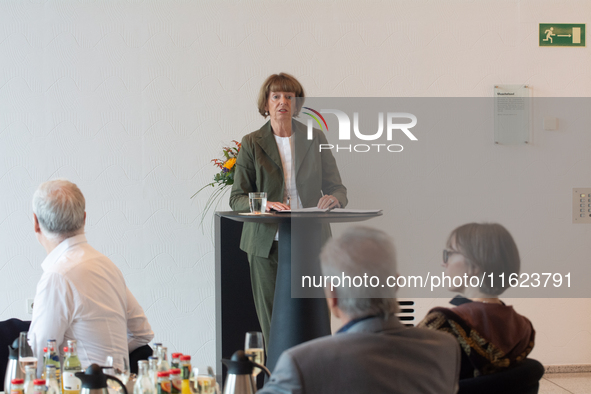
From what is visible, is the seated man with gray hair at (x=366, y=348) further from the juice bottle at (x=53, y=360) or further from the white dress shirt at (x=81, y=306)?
the white dress shirt at (x=81, y=306)

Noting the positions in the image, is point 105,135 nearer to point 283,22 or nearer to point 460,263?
point 283,22

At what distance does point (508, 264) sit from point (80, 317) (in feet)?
4.33

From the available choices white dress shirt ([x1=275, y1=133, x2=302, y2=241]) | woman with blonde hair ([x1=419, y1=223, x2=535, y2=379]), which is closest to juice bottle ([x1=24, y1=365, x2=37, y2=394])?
woman with blonde hair ([x1=419, y1=223, x2=535, y2=379])

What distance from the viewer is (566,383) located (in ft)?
11.4

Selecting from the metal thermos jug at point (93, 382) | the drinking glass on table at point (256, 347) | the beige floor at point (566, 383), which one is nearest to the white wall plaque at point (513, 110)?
the beige floor at point (566, 383)

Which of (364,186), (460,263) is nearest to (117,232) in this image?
(364,186)

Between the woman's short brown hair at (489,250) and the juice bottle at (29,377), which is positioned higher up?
the woman's short brown hair at (489,250)

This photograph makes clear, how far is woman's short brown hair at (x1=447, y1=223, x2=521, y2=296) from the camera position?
4.49 feet

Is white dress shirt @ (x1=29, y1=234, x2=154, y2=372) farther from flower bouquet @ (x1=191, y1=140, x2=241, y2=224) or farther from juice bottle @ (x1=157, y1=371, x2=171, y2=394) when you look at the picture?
flower bouquet @ (x1=191, y1=140, x2=241, y2=224)

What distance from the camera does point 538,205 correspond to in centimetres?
174

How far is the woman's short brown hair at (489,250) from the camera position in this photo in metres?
1.37

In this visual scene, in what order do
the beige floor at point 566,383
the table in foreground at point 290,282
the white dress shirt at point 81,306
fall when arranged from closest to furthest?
1. the white dress shirt at point 81,306
2. the table in foreground at point 290,282
3. the beige floor at point 566,383

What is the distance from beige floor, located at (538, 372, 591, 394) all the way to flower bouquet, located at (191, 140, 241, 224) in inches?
87.9

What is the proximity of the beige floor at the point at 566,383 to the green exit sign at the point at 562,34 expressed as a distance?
219 cm
